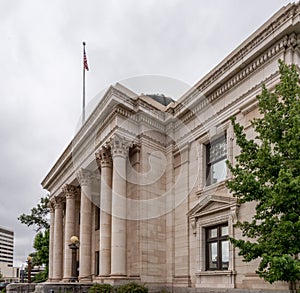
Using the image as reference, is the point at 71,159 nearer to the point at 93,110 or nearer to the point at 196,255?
the point at 93,110

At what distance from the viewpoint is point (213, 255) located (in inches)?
654

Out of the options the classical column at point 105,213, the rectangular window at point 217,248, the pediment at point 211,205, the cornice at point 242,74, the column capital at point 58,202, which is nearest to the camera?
the cornice at point 242,74

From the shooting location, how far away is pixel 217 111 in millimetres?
17188

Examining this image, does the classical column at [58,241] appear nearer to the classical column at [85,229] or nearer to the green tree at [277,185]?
the classical column at [85,229]

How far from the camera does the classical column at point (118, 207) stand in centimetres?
1784

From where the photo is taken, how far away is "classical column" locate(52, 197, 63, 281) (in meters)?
29.1

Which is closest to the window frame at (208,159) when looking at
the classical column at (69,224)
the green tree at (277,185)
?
the green tree at (277,185)

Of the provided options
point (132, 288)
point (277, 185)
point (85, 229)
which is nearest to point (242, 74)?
point (277, 185)

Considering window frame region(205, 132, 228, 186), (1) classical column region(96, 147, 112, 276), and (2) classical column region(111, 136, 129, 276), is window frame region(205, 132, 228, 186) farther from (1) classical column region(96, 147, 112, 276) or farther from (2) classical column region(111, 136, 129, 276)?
Result: (1) classical column region(96, 147, 112, 276)

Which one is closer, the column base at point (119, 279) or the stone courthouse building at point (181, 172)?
the stone courthouse building at point (181, 172)

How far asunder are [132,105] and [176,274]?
794 cm

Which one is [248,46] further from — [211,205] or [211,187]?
[211,205]

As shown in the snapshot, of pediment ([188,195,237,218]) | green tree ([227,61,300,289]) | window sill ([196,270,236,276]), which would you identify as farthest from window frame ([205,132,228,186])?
green tree ([227,61,300,289])

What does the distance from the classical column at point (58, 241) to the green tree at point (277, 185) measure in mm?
21058
